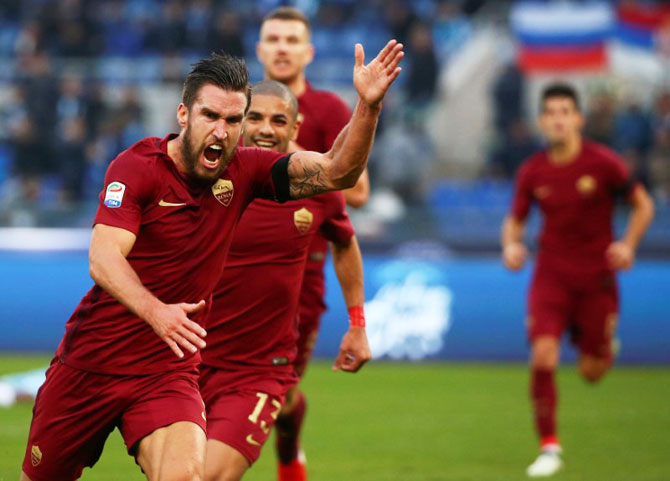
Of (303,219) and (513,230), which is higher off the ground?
(303,219)

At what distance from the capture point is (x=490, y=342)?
49.1 feet

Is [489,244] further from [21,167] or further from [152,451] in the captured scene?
[152,451]

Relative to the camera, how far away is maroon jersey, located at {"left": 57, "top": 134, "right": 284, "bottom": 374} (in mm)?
5141

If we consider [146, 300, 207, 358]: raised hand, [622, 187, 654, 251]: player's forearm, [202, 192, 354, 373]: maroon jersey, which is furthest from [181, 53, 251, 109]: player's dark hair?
[622, 187, 654, 251]: player's forearm

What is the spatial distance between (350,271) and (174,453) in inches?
85.5

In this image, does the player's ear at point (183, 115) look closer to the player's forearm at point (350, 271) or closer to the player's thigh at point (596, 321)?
the player's forearm at point (350, 271)

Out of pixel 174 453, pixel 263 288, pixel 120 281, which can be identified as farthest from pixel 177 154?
pixel 263 288

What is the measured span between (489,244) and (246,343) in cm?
879

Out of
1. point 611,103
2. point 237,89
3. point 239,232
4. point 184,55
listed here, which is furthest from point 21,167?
point 237,89

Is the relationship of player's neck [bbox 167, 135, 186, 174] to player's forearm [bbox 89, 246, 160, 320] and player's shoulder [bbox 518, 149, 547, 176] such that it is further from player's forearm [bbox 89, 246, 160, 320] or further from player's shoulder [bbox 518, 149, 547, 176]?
player's shoulder [bbox 518, 149, 547, 176]

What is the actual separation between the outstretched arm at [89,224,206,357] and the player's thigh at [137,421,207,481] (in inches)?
15.8

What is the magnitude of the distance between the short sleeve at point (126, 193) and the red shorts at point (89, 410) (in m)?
0.70

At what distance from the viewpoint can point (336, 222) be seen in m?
6.81

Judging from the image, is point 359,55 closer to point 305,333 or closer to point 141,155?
point 141,155
